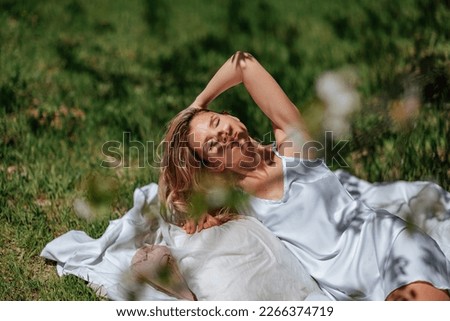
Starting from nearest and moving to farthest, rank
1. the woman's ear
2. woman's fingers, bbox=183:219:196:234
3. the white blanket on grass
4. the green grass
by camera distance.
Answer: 1. the white blanket on grass
2. the woman's ear
3. woman's fingers, bbox=183:219:196:234
4. the green grass

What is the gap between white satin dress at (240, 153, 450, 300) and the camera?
320 centimetres

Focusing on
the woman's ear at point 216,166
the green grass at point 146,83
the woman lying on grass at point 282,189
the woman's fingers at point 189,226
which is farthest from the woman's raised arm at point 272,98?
the green grass at point 146,83

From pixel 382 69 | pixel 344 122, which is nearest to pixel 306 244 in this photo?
pixel 344 122

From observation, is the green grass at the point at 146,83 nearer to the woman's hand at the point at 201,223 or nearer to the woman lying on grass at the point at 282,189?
the woman's hand at the point at 201,223

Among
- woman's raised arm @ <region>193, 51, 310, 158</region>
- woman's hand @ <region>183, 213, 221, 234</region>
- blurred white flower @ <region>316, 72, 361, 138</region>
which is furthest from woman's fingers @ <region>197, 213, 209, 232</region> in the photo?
blurred white flower @ <region>316, 72, 361, 138</region>

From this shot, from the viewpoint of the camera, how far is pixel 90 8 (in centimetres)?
701

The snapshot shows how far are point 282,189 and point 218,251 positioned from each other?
422mm

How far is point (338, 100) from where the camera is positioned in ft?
14.6

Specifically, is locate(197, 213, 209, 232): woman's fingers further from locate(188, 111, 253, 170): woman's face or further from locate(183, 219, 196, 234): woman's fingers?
locate(188, 111, 253, 170): woman's face

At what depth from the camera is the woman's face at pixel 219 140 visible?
3368 millimetres

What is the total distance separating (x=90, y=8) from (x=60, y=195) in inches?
127

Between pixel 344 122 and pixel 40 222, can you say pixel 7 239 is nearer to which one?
pixel 40 222

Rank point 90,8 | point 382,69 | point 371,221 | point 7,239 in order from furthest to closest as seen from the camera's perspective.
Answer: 1. point 90,8
2. point 382,69
3. point 7,239
4. point 371,221

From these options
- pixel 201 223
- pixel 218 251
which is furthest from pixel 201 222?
pixel 218 251
